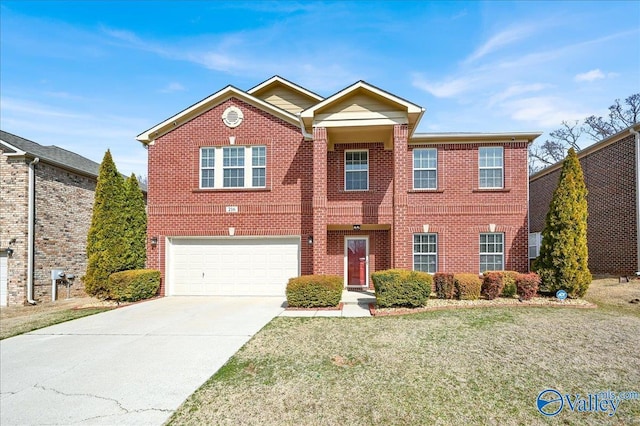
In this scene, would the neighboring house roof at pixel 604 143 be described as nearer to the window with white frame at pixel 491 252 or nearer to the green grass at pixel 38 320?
the window with white frame at pixel 491 252

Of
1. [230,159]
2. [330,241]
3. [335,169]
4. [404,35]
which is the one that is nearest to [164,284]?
[230,159]

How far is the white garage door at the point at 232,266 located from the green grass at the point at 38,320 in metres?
3.13

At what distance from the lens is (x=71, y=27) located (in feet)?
39.3

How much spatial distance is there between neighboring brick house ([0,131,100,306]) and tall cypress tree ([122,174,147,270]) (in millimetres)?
3649

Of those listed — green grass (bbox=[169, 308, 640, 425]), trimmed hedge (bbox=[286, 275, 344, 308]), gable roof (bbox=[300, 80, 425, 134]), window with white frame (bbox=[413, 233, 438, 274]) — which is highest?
gable roof (bbox=[300, 80, 425, 134])

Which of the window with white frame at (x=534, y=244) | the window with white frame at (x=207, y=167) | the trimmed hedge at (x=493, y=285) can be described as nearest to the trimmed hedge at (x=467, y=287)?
the trimmed hedge at (x=493, y=285)

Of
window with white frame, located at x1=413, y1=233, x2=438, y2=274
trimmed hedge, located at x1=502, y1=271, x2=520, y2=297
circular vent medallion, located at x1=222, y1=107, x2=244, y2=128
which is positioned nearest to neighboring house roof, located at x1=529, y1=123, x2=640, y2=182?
window with white frame, located at x1=413, y1=233, x2=438, y2=274

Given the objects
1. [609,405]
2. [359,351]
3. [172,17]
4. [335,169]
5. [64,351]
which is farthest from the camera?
[335,169]

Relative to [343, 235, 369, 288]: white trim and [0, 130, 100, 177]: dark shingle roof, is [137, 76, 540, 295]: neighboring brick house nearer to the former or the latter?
[343, 235, 369, 288]: white trim

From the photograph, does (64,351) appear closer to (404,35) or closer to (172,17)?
(172,17)

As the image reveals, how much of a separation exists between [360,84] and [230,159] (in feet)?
18.2

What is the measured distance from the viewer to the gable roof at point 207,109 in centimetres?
1370

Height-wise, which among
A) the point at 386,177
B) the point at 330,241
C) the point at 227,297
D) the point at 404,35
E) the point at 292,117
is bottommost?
the point at 227,297

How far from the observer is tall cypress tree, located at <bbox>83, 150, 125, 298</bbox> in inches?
504
